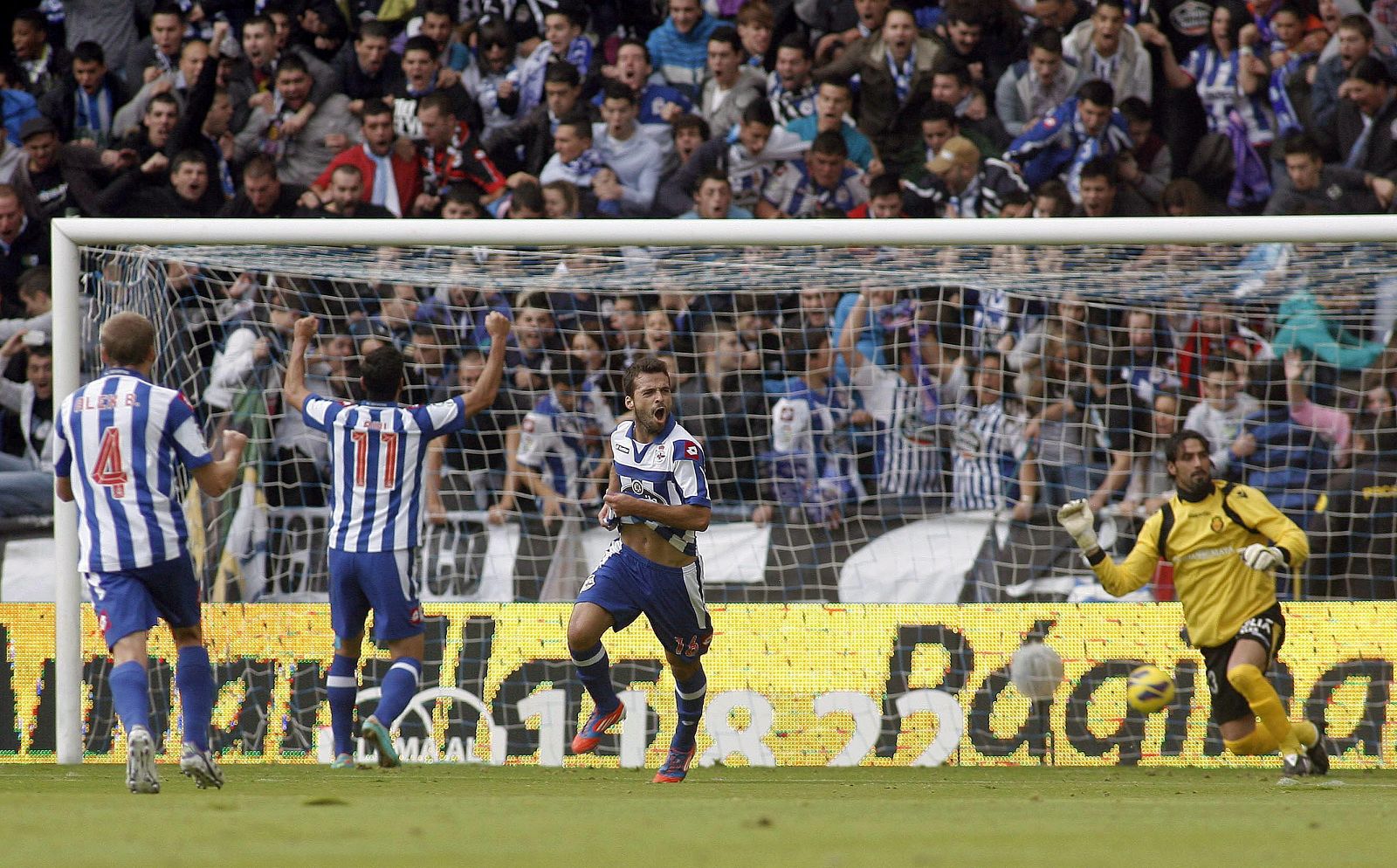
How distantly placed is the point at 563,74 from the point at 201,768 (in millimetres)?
7964

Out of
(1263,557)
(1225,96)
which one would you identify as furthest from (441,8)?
(1263,557)

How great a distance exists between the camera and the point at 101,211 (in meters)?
12.6

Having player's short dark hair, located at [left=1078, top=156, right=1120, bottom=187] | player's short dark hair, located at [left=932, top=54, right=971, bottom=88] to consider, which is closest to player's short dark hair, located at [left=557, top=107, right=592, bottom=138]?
player's short dark hair, located at [left=932, top=54, right=971, bottom=88]

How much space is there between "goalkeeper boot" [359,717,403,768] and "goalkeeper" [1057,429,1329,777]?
11.8 feet

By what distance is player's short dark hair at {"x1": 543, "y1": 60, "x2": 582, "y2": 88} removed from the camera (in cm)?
1290

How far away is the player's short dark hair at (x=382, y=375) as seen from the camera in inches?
301

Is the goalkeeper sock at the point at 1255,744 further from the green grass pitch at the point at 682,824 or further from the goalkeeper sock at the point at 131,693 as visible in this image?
the goalkeeper sock at the point at 131,693

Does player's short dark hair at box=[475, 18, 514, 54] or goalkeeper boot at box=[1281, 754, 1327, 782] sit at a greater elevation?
player's short dark hair at box=[475, 18, 514, 54]

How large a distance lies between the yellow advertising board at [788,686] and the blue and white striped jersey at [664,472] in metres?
2.25

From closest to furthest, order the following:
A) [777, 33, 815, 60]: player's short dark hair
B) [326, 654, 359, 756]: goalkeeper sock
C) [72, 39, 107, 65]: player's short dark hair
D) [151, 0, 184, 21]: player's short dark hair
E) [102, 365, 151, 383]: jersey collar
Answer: [102, 365, 151, 383]: jersey collar < [326, 654, 359, 756]: goalkeeper sock < [777, 33, 815, 60]: player's short dark hair < [72, 39, 107, 65]: player's short dark hair < [151, 0, 184, 21]: player's short dark hair

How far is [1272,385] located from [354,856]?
845cm

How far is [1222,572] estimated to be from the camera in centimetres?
843

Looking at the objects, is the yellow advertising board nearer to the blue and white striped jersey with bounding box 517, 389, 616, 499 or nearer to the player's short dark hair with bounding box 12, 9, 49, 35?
the blue and white striped jersey with bounding box 517, 389, 616, 499

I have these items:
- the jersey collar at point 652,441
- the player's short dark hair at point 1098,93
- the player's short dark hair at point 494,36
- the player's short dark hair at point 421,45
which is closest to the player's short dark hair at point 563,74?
Result: the player's short dark hair at point 494,36
